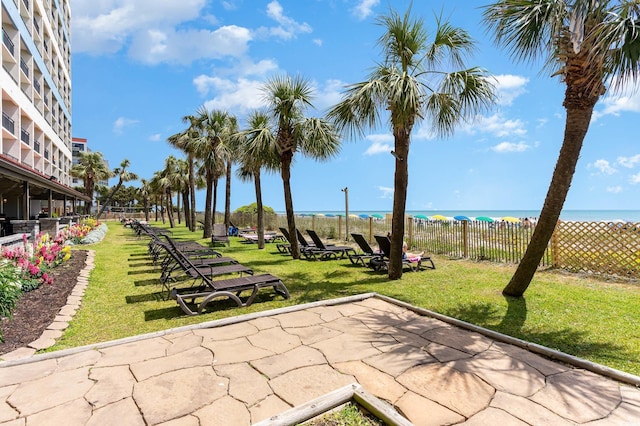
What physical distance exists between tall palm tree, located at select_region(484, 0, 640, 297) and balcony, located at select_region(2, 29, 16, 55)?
23.2 m

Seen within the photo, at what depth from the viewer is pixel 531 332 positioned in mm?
4406

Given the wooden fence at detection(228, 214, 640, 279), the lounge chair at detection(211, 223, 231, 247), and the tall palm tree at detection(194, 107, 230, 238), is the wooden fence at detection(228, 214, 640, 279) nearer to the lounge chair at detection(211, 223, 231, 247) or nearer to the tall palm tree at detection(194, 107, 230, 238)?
the lounge chair at detection(211, 223, 231, 247)

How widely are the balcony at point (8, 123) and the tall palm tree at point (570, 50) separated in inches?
916

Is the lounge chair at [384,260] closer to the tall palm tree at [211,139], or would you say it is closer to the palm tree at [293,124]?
the palm tree at [293,124]

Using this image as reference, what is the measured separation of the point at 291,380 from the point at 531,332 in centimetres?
326

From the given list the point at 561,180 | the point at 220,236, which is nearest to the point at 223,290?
the point at 561,180

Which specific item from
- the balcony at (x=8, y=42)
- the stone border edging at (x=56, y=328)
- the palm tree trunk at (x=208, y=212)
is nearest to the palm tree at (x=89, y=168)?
the balcony at (x=8, y=42)

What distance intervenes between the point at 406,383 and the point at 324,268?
6641 mm

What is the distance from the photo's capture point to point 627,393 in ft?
9.50

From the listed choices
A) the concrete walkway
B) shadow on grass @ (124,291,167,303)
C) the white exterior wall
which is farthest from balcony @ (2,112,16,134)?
the concrete walkway

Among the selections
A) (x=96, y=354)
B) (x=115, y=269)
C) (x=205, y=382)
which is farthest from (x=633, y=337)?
(x=115, y=269)

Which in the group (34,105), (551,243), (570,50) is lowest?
(551,243)

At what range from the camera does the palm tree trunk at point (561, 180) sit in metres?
5.44

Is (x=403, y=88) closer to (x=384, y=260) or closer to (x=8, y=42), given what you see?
(x=384, y=260)
